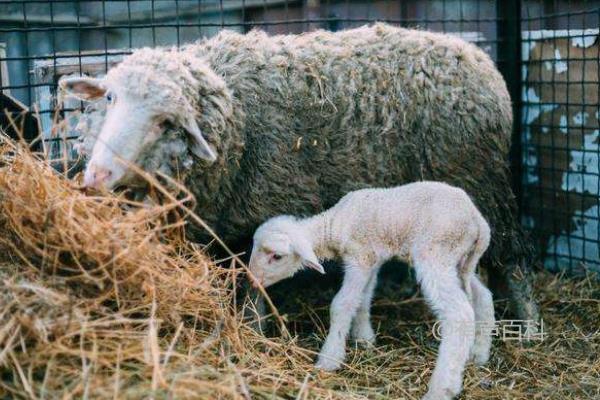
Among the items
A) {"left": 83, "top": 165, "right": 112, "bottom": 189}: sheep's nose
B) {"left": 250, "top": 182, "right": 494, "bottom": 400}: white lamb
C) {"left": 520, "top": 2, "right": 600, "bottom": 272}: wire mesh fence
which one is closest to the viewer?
{"left": 83, "top": 165, "right": 112, "bottom": 189}: sheep's nose

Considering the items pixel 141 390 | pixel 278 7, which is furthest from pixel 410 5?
pixel 141 390

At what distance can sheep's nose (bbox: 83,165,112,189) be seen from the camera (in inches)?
138

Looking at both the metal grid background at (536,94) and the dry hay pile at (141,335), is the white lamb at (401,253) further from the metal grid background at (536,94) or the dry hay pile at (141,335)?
the metal grid background at (536,94)

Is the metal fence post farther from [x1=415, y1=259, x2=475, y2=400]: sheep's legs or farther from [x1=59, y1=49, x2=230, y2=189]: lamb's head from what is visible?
[x1=59, y1=49, x2=230, y2=189]: lamb's head

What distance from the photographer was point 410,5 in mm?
7207

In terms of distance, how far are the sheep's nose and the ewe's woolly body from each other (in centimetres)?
53

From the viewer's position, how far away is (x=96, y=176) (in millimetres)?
3518

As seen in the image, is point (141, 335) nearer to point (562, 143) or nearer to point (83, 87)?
point (83, 87)

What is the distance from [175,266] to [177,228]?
0.42 metres

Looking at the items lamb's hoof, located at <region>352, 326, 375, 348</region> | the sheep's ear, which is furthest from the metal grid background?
lamb's hoof, located at <region>352, 326, 375, 348</region>

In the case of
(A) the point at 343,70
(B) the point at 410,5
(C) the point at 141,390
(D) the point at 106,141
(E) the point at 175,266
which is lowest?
(C) the point at 141,390

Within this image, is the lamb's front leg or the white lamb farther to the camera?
the lamb's front leg

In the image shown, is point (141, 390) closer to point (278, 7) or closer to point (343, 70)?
point (343, 70)

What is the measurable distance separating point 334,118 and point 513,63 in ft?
6.61
